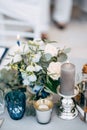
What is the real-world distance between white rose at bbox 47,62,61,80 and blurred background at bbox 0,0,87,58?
4.31 feet

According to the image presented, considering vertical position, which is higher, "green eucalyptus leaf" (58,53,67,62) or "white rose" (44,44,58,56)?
"white rose" (44,44,58,56)

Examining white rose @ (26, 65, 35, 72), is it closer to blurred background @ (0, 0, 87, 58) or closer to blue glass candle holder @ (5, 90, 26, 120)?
blue glass candle holder @ (5, 90, 26, 120)

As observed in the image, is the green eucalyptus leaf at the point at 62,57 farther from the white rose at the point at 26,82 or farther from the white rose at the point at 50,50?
the white rose at the point at 26,82

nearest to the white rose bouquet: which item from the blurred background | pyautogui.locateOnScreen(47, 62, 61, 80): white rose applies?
pyautogui.locateOnScreen(47, 62, 61, 80): white rose

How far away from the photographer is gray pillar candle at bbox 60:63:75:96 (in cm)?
101

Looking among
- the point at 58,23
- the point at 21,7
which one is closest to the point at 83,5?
the point at 58,23

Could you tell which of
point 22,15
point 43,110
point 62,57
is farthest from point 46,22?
point 43,110

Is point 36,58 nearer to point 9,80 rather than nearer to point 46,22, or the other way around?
point 9,80

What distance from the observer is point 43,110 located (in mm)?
1017

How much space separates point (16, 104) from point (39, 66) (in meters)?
0.14

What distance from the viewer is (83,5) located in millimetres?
3295

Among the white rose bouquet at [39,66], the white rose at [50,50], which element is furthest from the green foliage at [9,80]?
the white rose at [50,50]

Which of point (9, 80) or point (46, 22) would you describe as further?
point (46, 22)

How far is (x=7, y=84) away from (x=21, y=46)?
136 millimetres
